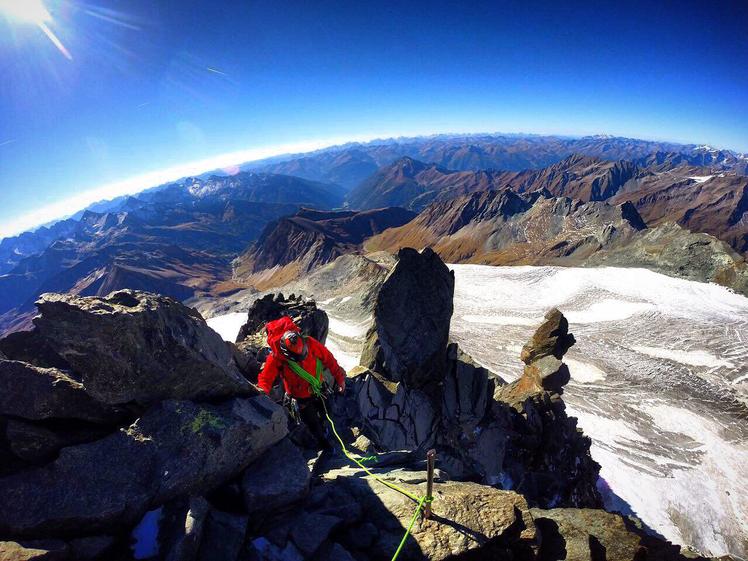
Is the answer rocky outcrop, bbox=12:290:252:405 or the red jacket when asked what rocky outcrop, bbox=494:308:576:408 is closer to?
the red jacket

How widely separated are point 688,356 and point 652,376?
637 cm

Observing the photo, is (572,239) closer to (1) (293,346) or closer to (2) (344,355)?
(2) (344,355)

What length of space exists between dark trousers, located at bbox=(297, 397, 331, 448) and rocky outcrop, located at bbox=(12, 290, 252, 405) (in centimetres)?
357

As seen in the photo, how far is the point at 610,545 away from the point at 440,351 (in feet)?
45.8

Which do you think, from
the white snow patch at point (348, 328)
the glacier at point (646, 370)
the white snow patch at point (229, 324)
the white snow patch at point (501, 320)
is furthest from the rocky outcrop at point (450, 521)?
the white snow patch at point (229, 324)

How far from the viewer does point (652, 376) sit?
40469 millimetres

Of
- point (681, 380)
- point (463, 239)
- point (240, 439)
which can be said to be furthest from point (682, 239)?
point (463, 239)

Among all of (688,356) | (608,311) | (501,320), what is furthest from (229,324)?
(688,356)

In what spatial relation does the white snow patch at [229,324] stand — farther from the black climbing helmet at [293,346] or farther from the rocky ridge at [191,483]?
the rocky ridge at [191,483]

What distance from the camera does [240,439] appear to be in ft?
25.1

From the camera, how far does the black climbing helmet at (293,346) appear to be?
1008cm

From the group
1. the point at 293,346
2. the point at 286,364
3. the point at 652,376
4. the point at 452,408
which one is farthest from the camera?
the point at 652,376

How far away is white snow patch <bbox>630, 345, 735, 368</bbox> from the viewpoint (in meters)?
41.0

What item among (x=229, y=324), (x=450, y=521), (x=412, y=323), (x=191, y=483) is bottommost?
(x=229, y=324)
